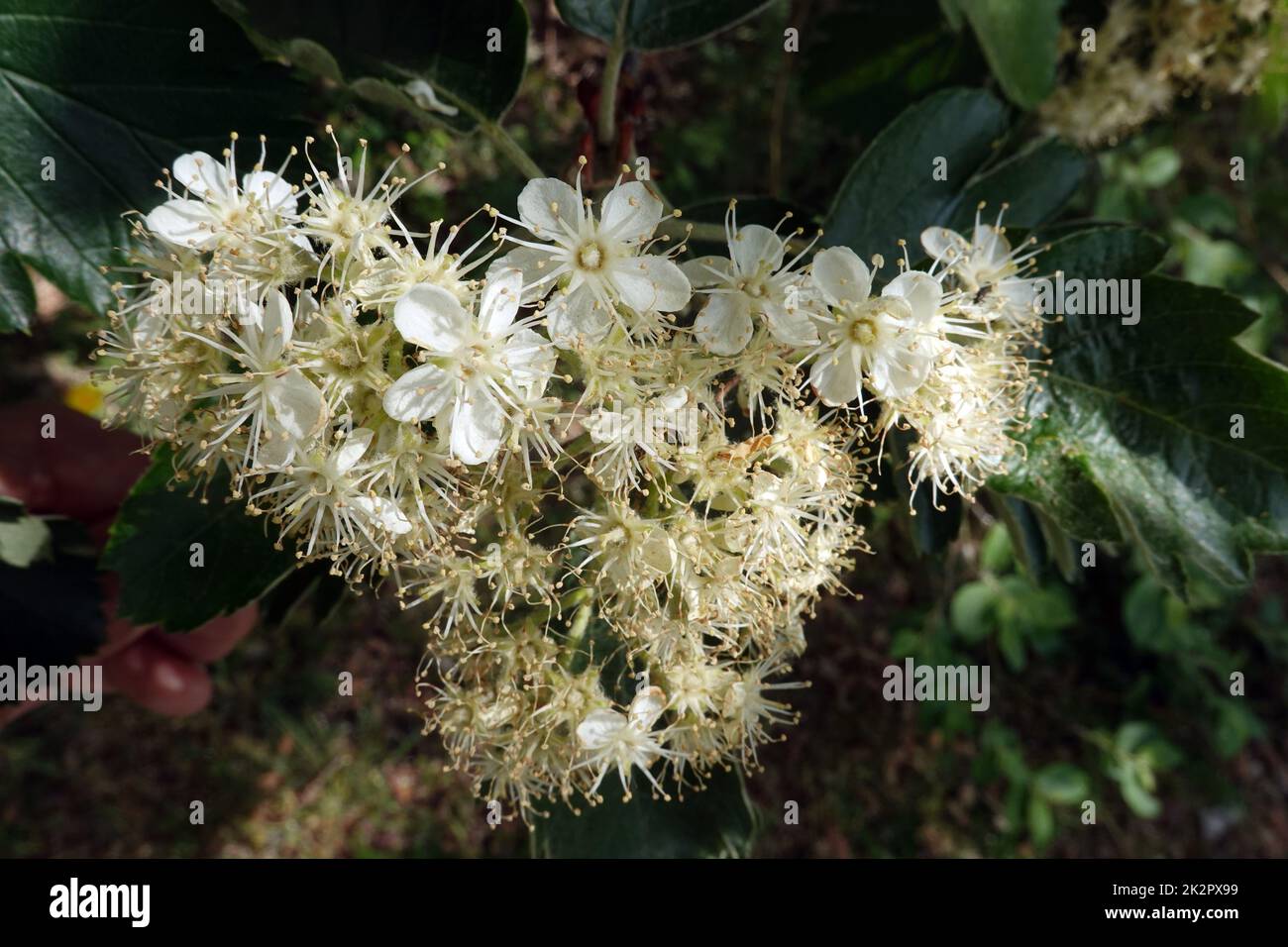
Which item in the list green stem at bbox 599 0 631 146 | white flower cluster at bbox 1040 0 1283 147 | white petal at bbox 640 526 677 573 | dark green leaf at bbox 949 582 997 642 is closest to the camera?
white petal at bbox 640 526 677 573

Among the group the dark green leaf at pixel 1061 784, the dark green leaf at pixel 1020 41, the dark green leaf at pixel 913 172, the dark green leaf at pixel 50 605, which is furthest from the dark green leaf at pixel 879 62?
the dark green leaf at pixel 1061 784

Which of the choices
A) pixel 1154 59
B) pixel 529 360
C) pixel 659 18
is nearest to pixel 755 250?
pixel 529 360

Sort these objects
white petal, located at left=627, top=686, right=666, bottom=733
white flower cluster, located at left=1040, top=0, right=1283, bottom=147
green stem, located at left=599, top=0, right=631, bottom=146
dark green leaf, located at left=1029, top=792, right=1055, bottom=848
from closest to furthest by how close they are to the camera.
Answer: white petal, located at left=627, top=686, right=666, bottom=733 < green stem, located at left=599, top=0, right=631, bottom=146 < white flower cluster, located at left=1040, top=0, right=1283, bottom=147 < dark green leaf, located at left=1029, top=792, right=1055, bottom=848

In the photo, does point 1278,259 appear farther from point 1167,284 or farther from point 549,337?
point 549,337

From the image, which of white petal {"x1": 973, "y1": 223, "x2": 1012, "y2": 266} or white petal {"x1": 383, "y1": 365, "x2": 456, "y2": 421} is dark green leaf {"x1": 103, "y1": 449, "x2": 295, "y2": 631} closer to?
white petal {"x1": 383, "y1": 365, "x2": 456, "y2": 421}

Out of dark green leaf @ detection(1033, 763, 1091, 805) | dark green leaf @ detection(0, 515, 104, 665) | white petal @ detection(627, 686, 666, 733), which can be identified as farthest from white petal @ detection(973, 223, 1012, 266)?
dark green leaf @ detection(1033, 763, 1091, 805)

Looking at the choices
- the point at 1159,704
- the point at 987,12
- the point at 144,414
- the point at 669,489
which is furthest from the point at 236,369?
the point at 1159,704
